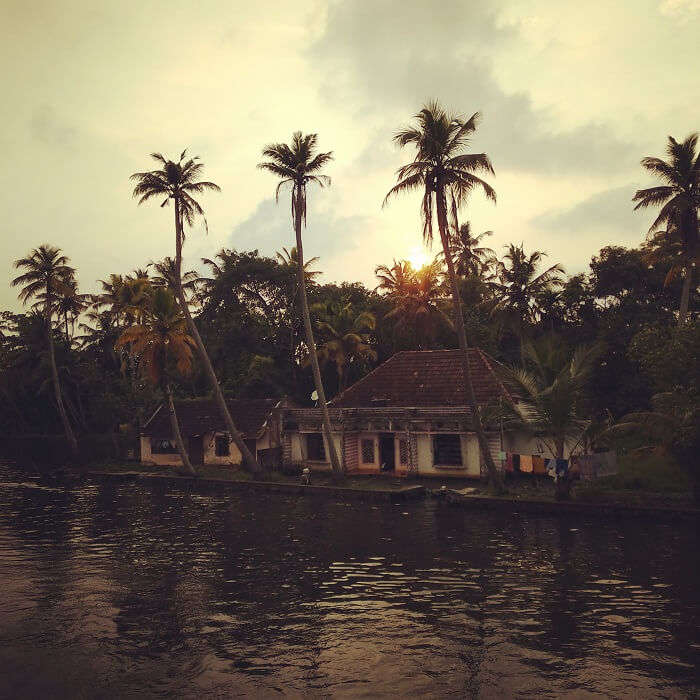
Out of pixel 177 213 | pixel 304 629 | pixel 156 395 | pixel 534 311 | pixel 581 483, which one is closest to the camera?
pixel 304 629

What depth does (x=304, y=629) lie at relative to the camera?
1258 cm

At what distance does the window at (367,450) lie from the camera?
34.2 meters

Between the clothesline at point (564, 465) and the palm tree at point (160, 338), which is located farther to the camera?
the palm tree at point (160, 338)

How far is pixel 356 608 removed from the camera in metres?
13.8

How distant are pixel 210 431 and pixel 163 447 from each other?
506cm

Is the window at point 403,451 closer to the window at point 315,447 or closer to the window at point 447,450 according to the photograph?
the window at point 447,450

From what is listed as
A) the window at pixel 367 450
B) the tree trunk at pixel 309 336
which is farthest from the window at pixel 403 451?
the tree trunk at pixel 309 336

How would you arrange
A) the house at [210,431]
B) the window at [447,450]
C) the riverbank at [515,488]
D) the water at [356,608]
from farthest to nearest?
1. the house at [210,431]
2. the window at [447,450]
3. the riverbank at [515,488]
4. the water at [356,608]

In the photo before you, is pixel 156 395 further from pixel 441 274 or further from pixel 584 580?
pixel 584 580

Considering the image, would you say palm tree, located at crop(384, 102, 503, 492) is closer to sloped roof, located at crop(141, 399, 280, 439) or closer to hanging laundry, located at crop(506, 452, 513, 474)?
hanging laundry, located at crop(506, 452, 513, 474)

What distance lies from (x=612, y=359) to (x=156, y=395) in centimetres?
3642

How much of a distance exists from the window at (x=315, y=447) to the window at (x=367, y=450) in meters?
2.63

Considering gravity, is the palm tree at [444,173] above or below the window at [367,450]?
above

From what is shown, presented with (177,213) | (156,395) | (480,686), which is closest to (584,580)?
(480,686)
